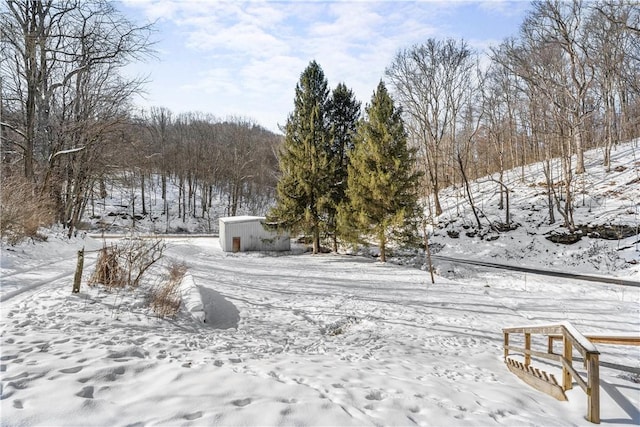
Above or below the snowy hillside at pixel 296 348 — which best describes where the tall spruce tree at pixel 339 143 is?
above

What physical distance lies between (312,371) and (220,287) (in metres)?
8.45

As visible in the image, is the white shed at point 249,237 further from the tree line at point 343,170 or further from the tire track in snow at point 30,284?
the tire track in snow at point 30,284

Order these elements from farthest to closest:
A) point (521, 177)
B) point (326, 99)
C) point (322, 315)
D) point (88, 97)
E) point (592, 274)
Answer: point (521, 177), point (326, 99), point (88, 97), point (592, 274), point (322, 315)

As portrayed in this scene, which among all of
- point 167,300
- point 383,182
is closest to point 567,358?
point 167,300

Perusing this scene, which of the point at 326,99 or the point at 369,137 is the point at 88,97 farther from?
the point at 369,137

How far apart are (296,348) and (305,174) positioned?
17.4 metres

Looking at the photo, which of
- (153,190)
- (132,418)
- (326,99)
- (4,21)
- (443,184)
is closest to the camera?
(132,418)

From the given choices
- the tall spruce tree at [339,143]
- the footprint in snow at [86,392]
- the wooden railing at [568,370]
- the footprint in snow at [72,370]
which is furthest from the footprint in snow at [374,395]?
the tall spruce tree at [339,143]

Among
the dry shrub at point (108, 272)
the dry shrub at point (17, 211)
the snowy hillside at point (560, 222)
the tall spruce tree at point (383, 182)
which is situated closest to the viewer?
the dry shrub at point (108, 272)

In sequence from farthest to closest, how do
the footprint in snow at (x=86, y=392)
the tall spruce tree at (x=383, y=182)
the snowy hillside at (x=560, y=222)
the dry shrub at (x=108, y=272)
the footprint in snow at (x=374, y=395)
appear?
1. the tall spruce tree at (x=383, y=182)
2. the snowy hillside at (x=560, y=222)
3. the dry shrub at (x=108, y=272)
4. the footprint in snow at (x=374, y=395)
5. the footprint in snow at (x=86, y=392)

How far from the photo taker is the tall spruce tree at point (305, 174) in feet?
76.4

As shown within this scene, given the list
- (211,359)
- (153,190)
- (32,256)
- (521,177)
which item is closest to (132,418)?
(211,359)

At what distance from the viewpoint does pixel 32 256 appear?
1132 centimetres

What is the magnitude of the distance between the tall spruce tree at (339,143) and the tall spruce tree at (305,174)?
1.74 feet
